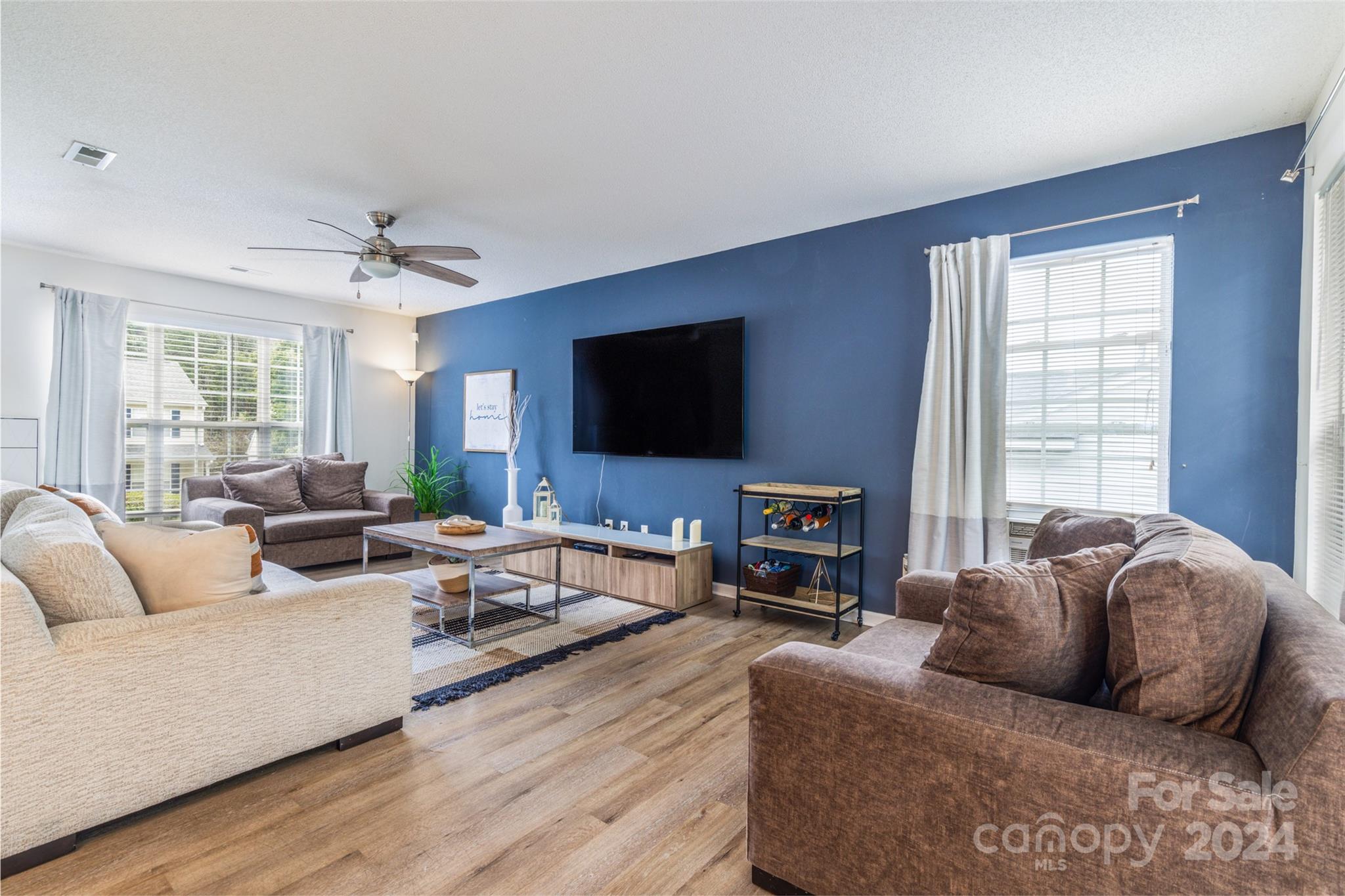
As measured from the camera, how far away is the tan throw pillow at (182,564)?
1.90 m

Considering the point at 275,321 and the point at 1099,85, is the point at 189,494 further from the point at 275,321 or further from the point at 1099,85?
the point at 1099,85

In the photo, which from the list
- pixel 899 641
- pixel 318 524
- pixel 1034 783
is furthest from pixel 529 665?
pixel 318 524

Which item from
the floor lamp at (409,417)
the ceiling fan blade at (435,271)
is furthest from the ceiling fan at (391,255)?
the floor lamp at (409,417)

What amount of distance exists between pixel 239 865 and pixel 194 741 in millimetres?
427

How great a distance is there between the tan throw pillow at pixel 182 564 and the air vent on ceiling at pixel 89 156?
6.84 feet

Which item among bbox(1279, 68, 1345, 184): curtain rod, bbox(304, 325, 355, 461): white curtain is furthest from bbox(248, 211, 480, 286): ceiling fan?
bbox(1279, 68, 1345, 184): curtain rod

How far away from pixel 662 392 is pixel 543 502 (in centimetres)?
163

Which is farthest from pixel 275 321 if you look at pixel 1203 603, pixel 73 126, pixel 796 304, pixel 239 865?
pixel 1203 603

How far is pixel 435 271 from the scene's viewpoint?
12.5ft

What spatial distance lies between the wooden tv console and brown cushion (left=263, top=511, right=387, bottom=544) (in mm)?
1541

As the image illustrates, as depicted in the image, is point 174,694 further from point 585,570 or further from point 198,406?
point 198,406

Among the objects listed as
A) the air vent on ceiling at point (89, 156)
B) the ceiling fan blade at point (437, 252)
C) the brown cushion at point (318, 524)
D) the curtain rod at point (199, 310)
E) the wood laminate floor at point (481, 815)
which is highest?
the air vent on ceiling at point (89, 156)

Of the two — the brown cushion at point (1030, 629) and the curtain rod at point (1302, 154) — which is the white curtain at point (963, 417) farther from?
the brown cushion at point (1030, 629)

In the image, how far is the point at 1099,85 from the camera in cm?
232
